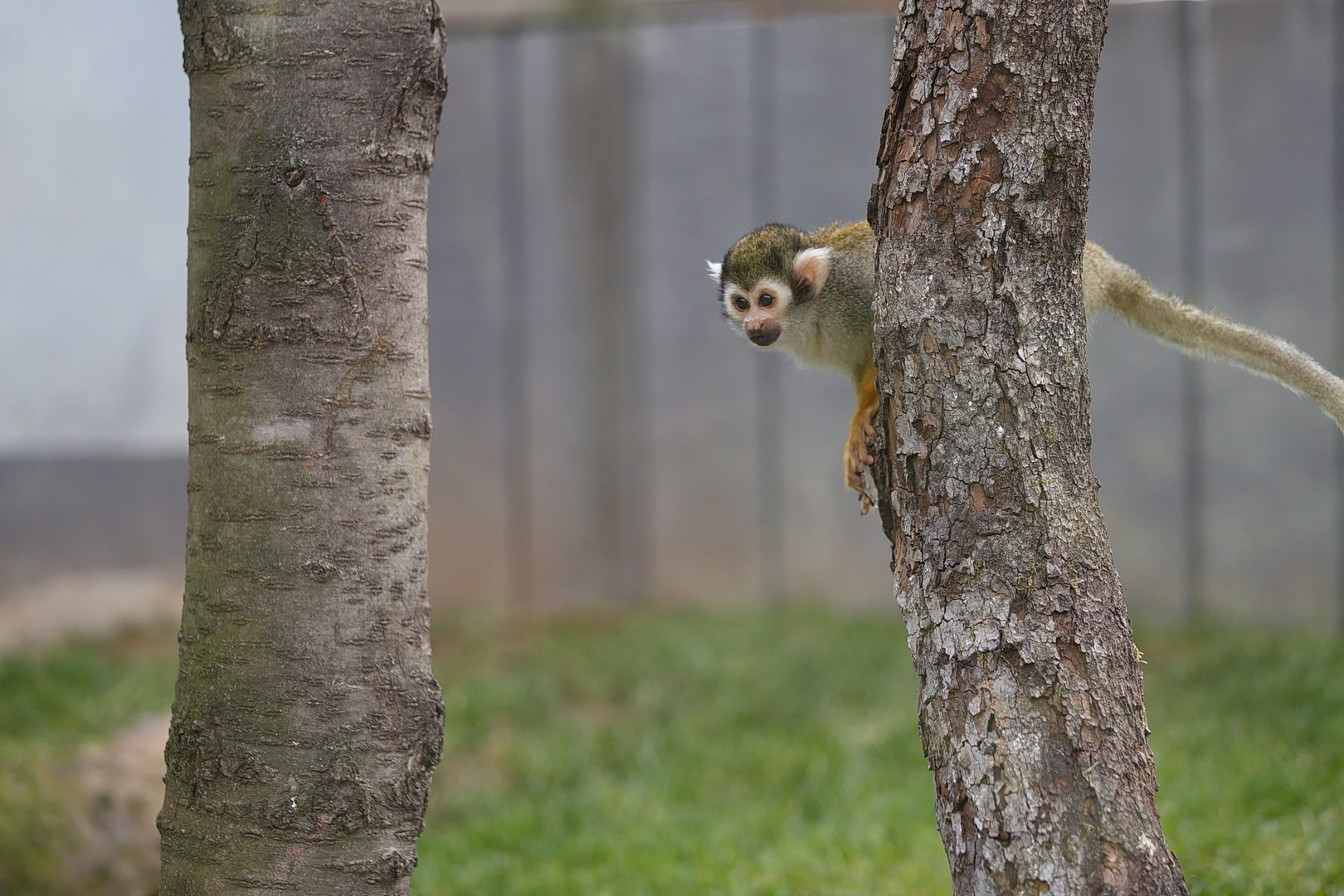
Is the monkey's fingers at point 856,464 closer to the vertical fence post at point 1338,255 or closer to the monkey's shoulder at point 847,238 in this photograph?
the monkey's shoulder at point 847,238

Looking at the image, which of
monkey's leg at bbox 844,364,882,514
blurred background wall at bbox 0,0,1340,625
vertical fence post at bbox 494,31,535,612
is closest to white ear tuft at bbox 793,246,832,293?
monkey's leg at bbox 844,364,882,514

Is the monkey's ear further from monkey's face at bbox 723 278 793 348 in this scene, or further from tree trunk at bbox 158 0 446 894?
tree trunk at bbox 158 0 446 894

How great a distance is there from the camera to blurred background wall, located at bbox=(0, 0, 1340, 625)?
5.27m

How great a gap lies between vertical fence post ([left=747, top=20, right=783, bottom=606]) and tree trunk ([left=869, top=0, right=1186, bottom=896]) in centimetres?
389

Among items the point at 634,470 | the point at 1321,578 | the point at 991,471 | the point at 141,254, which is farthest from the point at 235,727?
the point at 1321,578

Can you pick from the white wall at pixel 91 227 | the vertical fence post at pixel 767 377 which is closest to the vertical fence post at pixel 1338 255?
the vertical fence post at pixel 767 377

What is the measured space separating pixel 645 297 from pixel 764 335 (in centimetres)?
310

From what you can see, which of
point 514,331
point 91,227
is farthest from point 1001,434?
point 91,227

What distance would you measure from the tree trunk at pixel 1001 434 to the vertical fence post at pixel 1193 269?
4.04 m

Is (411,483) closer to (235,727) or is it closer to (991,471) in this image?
(235,727)

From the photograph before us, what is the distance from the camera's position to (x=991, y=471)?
171cm

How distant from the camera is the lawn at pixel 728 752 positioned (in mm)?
2924

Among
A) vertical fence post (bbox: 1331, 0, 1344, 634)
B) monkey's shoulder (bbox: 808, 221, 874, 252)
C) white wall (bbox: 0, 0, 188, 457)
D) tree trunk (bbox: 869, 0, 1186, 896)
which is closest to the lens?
tree trunk (bbox: 869, 0, 1186, 896)

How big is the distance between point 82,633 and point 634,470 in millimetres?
2930
